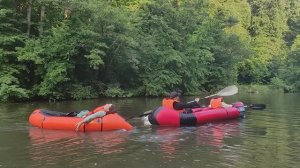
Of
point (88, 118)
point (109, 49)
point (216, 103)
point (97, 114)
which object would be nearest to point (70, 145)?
point (88, 118)

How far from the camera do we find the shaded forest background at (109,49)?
23.4 metres

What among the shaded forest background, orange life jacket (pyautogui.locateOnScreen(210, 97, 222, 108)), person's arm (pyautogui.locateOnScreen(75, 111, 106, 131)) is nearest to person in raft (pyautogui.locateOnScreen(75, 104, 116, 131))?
person's arm (pyautogui.locateOnScreen(75, 111, 106, 131))

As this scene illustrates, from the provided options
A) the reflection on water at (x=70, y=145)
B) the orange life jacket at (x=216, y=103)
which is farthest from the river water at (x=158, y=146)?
the orange life jacket at (x=216, y=103)

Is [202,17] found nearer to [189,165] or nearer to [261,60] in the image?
[261,60]

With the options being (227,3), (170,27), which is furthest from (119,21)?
(227,3)

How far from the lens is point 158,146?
33.7 ft

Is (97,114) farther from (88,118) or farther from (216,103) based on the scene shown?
(216,103)

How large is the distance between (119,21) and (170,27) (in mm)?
7729

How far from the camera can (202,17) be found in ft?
124

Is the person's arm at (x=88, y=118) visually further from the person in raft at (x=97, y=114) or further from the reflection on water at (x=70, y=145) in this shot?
the reflection on water at (x=70, y=145)

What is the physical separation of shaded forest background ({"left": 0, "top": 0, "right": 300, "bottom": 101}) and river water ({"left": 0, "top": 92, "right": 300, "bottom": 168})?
31.8 ft

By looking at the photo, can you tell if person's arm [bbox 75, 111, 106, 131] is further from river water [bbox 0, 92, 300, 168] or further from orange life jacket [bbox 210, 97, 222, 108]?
orange life jacket [bbox 210, 97, 222, 108]

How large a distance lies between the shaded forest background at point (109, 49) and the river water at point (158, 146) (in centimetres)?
971

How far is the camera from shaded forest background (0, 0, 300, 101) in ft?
76.9
